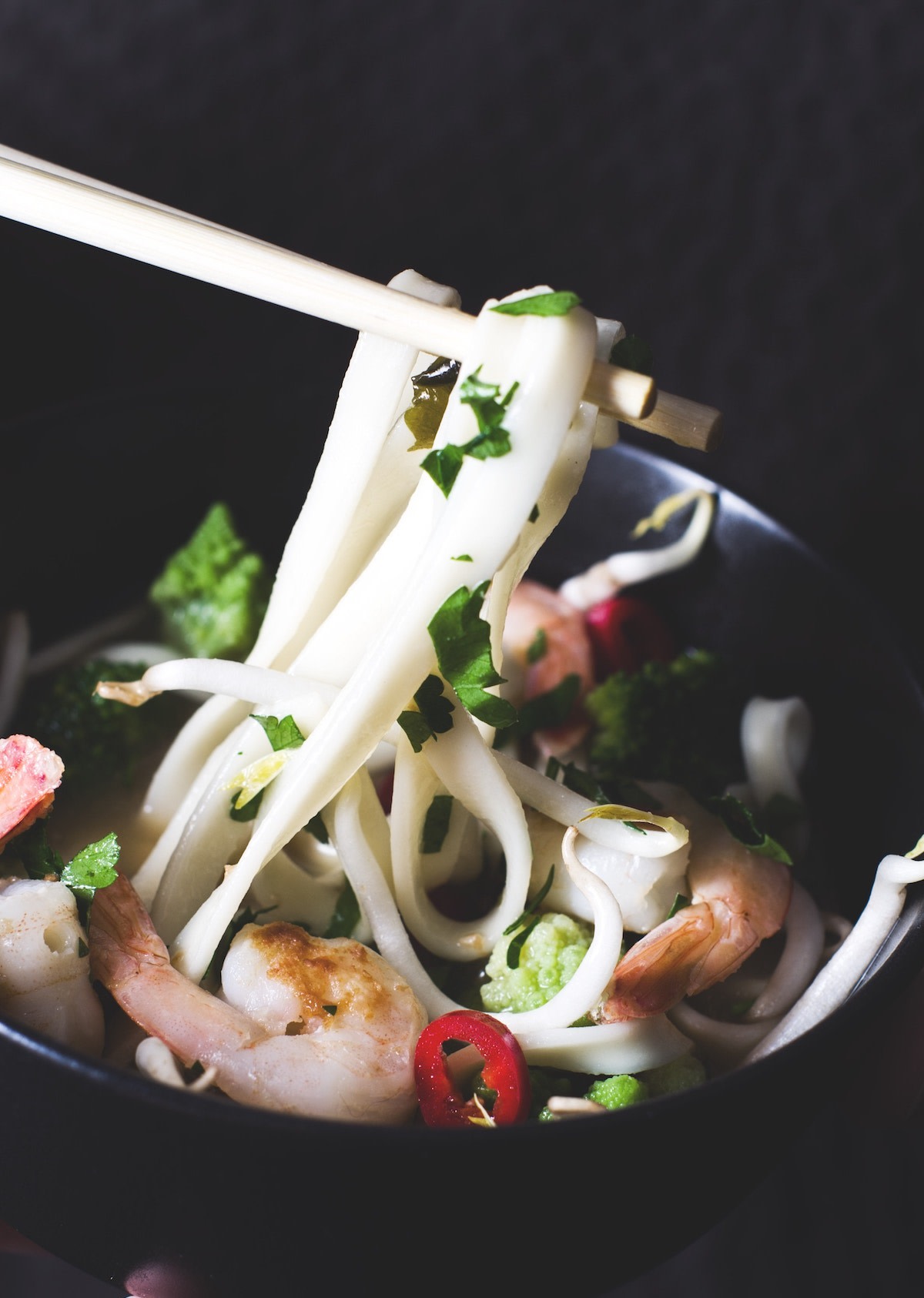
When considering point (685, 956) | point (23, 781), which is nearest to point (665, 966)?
point (685, 956)

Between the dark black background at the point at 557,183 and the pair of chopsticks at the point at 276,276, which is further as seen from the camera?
the dark black background at the point at 557,183

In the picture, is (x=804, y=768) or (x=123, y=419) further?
(x=123, y=419)

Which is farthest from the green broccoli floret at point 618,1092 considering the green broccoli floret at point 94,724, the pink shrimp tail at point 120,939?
the green broccoli floret at point 94,724

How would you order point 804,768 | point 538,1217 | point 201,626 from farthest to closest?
point 201,626
point 804,768
point 538,1217

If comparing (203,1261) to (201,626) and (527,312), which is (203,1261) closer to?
(527,312)

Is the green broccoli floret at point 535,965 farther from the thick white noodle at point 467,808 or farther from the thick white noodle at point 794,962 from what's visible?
the thick white noodle at point 794,962

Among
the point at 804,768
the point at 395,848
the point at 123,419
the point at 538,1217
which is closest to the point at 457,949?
the point at 395,848

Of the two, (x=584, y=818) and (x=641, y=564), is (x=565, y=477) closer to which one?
(x=584, y=818)
